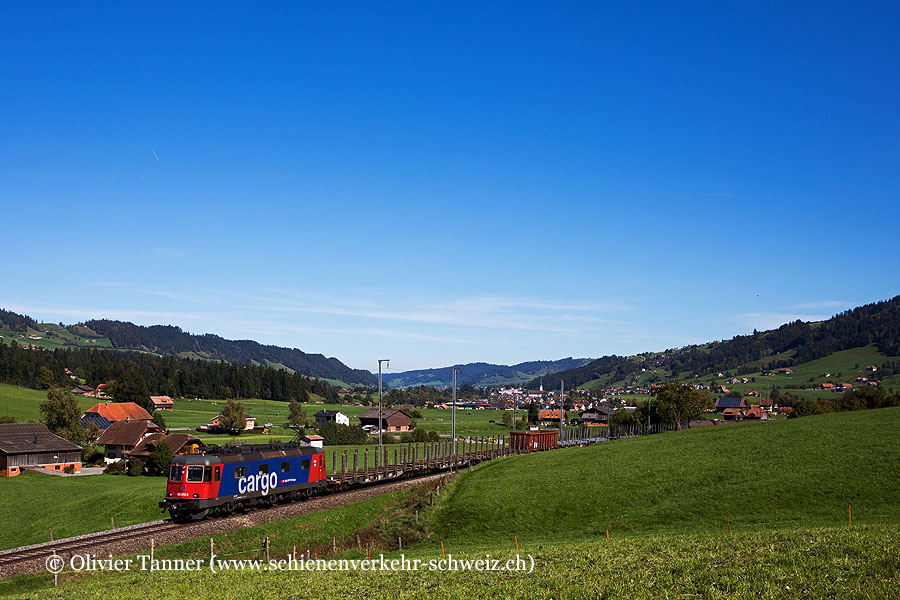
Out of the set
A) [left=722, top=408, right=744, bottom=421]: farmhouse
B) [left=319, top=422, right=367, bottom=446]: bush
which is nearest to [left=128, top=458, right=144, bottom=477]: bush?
[left=319, top=422, right=367, bottom=446]: bush

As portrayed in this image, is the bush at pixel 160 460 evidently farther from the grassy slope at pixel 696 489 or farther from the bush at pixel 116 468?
the grassy slope at pixel 696 489

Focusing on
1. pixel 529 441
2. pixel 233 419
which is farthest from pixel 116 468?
pixel 529 441

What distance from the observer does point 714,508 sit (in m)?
34.4

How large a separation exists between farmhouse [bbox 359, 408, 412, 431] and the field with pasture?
311 feet

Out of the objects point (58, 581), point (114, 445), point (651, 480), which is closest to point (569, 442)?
point (651, 480)

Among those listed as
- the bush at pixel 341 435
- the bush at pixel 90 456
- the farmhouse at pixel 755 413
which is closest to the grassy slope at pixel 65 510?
the bush at pixel 90 456

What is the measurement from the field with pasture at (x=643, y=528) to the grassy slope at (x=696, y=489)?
126mm

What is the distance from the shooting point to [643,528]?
106 ft

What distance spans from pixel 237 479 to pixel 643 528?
23910mm

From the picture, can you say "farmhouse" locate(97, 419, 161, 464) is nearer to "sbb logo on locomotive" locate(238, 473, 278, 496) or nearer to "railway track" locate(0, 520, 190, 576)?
"sbb logo on locomotive" locate(238, 473, 278, 496)

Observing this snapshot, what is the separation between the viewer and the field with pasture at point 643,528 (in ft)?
56.6

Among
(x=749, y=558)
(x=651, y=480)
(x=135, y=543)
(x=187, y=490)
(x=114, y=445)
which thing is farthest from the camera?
(x=114, y=445)

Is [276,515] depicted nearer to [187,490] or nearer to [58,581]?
[187,490]

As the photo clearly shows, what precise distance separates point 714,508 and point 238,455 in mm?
27889
